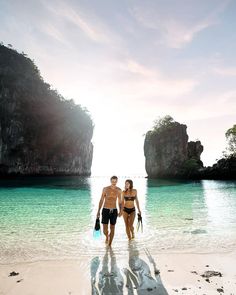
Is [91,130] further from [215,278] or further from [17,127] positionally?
[215,278]

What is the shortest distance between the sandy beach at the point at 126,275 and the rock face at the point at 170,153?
67006mm

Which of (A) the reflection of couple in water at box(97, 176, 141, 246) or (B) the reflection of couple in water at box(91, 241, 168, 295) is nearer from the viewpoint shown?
(B) the reflection of couple in water at box(91, 241, 168, 295)

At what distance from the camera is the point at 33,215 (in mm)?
13234

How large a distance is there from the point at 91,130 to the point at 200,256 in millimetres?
85841

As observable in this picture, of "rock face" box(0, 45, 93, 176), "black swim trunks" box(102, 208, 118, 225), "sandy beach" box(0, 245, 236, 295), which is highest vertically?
"rock face" box(0, 45, 93, 176)

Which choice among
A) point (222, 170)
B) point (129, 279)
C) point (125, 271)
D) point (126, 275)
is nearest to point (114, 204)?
point (125, 271)

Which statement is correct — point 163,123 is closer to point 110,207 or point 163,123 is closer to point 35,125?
point 35,125

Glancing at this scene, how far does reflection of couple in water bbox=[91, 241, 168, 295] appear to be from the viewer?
453 centimetres

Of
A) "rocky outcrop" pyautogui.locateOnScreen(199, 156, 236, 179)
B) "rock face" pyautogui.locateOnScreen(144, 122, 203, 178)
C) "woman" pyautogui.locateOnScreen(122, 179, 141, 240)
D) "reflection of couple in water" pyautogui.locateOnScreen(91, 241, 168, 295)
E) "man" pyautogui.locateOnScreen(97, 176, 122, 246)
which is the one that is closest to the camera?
"reflection of couple in water" pyautogui.locateOnScreen(91, 241, 168, 295)

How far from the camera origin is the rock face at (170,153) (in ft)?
243

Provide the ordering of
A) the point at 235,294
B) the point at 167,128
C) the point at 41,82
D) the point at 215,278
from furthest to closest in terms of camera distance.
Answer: the point at 41,82, the point at 167,128, the point at 215,278, the point at 235,294

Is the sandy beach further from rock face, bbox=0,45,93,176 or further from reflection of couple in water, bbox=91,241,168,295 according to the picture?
rock face, bbox=0,45,93,176

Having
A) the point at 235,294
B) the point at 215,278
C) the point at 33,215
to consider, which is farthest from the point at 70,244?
the point at 33,215

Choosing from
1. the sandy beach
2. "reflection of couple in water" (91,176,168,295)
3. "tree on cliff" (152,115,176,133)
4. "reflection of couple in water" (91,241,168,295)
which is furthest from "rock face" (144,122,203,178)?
"reflection of couple in water" (91,241,168,295)
